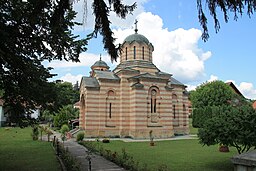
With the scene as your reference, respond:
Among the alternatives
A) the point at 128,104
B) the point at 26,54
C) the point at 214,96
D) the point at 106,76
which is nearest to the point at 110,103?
the point at 128,104

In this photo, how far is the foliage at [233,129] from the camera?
11.4 meters

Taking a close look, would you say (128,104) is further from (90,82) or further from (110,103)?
(90,82)

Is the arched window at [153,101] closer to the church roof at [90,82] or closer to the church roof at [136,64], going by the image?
the church roof at [136,64]

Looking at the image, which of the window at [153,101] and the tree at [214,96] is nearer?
Result: the window at [153,101]

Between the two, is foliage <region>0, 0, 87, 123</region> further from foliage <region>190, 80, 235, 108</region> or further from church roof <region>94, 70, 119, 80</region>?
foliage <region>190, 80, 235, 108</region>

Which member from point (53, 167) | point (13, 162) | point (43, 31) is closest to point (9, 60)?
point (43, 31)

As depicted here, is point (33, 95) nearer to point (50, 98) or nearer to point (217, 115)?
point (50, 98)

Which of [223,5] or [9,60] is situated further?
[9,60]

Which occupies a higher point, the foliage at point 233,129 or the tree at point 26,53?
the tree at point 26,53

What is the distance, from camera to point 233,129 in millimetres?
11461

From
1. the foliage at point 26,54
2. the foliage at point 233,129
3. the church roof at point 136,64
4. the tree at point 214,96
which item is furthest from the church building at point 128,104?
the tree at point 214,96

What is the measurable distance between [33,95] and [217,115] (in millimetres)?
8779

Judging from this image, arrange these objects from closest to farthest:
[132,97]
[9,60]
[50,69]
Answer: [9,60], [50,69], [132,97]

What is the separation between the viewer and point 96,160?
14.2 m
